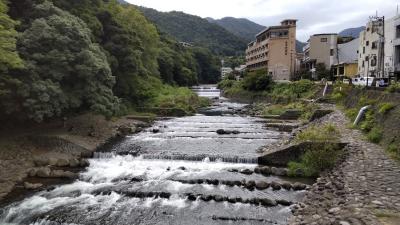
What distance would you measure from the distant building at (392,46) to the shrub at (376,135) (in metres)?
29.1

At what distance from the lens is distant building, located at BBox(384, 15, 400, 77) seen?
146 feet

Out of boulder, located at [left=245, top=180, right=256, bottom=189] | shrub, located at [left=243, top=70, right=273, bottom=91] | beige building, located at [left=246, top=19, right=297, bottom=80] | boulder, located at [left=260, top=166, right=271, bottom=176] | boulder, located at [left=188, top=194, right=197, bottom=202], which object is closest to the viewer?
boulder, located at [left=188, top=194, right=197, bottom=202]

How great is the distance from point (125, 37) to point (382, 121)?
24.0 metres

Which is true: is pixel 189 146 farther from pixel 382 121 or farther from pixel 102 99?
pixel 382 121

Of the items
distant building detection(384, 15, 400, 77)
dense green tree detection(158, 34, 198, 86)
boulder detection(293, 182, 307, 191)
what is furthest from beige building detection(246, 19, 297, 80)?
boulder detection(293, 182, 307, 191)

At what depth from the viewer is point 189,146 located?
23.7 meters

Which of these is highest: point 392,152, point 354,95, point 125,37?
point 125,37

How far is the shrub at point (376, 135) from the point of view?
58.7 ft

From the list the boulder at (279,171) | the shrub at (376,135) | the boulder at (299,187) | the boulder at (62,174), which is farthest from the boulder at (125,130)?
the shrub at (376,135)

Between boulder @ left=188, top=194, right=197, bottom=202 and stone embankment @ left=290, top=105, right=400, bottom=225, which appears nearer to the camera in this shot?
stone embankment @ left=290, top=105, right=400, bottom=225

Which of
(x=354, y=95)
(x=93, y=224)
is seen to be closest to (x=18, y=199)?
(x=93, y=224)

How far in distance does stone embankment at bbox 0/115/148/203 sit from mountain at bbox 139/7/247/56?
14988 centimetres

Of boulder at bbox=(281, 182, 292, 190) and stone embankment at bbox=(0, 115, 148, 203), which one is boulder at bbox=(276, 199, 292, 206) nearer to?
boulder at bbox=(281, 182, 292, 190)

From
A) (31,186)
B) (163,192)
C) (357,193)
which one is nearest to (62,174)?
(31,186)
